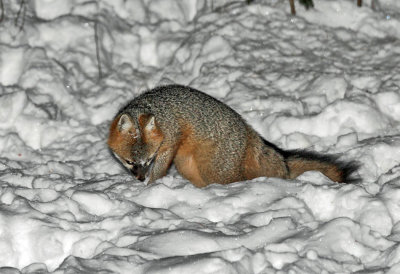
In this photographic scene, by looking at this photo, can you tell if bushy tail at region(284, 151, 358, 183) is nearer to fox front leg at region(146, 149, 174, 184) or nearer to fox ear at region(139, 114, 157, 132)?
fox front leg at region(146, 149, 174, 184)

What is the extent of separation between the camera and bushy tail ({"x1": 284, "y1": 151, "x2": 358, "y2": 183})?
5852 mm

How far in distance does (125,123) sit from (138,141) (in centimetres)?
20

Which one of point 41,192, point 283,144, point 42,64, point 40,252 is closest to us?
point 40,252

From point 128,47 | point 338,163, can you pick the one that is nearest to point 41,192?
point 338,163

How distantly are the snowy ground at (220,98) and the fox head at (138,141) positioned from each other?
0.18m

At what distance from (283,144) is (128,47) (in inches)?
122

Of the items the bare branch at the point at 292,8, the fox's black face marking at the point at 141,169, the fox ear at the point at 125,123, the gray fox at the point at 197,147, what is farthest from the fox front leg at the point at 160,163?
the bare branch at the point at 292,8

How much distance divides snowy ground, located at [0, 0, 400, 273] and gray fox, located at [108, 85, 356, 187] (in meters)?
0.26

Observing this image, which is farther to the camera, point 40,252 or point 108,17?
point 108,17

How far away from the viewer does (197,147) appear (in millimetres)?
6117

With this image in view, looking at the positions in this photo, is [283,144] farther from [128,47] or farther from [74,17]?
[74,17]

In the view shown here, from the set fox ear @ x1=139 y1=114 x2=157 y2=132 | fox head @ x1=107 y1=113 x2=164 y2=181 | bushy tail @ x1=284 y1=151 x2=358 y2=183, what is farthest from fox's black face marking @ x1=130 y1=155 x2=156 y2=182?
bushy tail @ x1=284 y1=151 x2=358 y2=183

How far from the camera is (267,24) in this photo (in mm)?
9094

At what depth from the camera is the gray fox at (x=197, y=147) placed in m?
5.92
